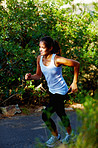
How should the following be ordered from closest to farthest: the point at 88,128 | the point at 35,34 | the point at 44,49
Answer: the point at 88,128
the point at 44,49
the point at 35,34

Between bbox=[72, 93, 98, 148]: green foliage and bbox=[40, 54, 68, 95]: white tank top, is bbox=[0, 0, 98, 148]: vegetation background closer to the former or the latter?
bbox=[40, 54, 68, 95]: white tank top

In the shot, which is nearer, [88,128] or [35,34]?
[88,128]

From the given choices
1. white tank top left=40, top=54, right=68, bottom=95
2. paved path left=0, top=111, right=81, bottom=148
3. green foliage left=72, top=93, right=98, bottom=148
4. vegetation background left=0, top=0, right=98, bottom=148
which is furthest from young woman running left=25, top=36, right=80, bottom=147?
vegetation background left=0, top=0, right=98, bottom=148

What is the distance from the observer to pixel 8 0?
6.30 metres

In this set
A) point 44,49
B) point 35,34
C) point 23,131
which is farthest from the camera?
point 35,34

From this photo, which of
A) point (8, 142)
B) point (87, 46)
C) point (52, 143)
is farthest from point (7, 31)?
point (52, 143)

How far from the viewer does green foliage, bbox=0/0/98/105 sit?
20.0ft

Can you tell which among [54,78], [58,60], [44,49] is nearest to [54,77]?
[54,78]

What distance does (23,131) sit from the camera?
15.6 feet

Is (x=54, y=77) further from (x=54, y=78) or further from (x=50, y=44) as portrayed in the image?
(x=50, y=44)

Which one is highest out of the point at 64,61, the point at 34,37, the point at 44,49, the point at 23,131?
the point at 34,37

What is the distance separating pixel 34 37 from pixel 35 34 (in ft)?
0.30

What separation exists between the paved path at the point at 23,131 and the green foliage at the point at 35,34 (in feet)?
2.78

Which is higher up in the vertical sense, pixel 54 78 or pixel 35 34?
pixel 35 34
